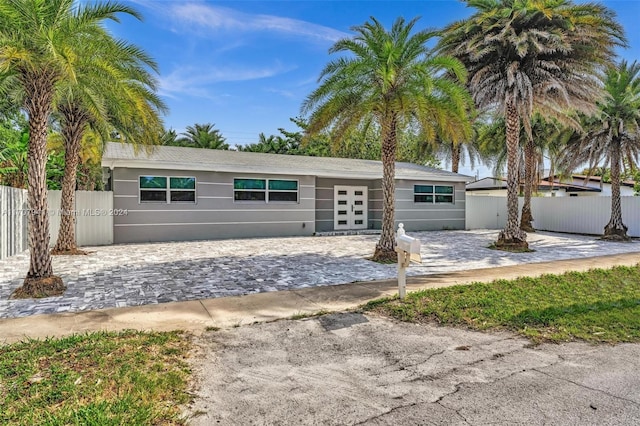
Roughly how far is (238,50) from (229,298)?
1313 centimetres

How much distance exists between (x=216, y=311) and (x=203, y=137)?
28.8 meters

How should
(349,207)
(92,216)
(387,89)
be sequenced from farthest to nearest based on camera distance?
(349,207), (92,216), (387,89)

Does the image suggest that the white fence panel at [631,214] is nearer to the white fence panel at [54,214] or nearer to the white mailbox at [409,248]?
the white mailbox at [409,248]

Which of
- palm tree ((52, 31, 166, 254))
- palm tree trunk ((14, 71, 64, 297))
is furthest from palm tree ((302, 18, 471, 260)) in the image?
palm tree trunk ((14, 71, 64, 297))

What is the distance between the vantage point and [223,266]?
30.1ft

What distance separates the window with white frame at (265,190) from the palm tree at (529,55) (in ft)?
26.3

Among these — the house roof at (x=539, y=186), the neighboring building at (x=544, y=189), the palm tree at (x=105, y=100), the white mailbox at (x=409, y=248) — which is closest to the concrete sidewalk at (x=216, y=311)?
the white mailbox at (x=409, y=248)

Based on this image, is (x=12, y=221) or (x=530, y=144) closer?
(x=12, y=221)

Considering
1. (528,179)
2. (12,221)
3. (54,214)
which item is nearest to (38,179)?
(12,221)

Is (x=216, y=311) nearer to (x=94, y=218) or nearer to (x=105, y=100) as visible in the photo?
(x=105, y=100)

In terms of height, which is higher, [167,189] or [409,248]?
[167,189]

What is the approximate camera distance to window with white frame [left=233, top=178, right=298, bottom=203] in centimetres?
1530

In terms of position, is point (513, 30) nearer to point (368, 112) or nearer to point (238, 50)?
point (368, 112)

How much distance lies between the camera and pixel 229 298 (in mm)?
6363
